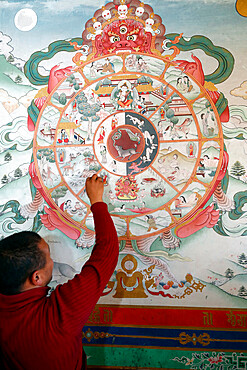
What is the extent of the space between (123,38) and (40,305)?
2.04 meters

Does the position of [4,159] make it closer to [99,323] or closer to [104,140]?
[104,140]

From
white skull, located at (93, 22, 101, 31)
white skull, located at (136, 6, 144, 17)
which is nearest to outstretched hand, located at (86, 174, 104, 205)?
white skull, located at (93, 22, 101, 31)

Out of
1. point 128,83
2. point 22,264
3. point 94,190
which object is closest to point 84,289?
point 22,264

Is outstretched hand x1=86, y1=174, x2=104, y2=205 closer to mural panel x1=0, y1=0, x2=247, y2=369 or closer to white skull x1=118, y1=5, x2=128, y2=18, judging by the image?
mural panel x1=0, y1=0, x2=247, y2=369

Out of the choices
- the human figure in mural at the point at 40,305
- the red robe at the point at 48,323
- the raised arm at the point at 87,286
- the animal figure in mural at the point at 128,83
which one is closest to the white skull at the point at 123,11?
the animal figure in mural at the point at 128,83

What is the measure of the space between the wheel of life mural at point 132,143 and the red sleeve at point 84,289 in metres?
0.76

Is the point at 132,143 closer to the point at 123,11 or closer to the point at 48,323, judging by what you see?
the point at 123,11

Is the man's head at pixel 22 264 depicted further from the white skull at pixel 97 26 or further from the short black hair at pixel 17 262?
the white skull at pixel 97 26

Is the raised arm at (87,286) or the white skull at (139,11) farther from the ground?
A: the white skull at (139,11)

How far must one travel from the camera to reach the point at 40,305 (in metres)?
1.46

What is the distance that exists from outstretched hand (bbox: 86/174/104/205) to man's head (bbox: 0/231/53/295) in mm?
543

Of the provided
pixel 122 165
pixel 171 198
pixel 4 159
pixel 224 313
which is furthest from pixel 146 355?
pixel 4 159

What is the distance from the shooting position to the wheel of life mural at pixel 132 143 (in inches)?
92.5

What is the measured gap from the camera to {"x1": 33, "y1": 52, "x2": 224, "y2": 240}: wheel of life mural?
2350 mm
